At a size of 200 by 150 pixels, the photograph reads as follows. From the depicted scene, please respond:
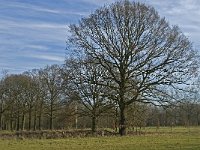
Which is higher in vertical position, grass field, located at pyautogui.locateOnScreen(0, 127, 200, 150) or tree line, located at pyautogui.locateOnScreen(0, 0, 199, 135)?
tree line, located at pyautogui.locateOnScreen(0, 0, 199, 135)

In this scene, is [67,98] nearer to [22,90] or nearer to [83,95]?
[83,95]

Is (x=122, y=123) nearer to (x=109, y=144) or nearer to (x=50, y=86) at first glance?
(x=109, y=144)

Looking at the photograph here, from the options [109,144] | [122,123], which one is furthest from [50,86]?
[109,144]

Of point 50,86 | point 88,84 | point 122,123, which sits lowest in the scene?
point 122,123

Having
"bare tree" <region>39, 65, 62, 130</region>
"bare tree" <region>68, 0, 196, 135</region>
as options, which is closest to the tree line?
"bare tree" <region>68, 0, 196, 135</region>

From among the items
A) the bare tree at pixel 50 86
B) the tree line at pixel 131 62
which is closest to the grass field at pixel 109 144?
the tree line at pixel 131 62

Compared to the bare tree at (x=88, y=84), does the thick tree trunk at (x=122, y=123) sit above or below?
below

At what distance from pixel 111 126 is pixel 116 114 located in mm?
3027

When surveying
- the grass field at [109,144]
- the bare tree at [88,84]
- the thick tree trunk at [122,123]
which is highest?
the bare tree at [88,84]

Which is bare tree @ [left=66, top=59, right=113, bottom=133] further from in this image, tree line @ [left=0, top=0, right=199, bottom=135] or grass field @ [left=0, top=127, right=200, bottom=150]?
grass field @ [left=0, top=127, right=200, bottom=150]

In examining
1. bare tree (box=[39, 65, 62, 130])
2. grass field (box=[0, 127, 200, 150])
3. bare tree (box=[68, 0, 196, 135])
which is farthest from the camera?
bare tree (box=[39, 65, 62, 130])

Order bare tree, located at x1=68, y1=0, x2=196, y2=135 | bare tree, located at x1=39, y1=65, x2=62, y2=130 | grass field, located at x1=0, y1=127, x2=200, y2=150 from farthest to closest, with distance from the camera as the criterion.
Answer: bare tree, located at x1=39, y1=65, x2=62, y2=130
bare tree, located at x1=68, y1=0, x2=196, y2=135
grass field, located at x1=0, y1=127, x2=200, y2=150

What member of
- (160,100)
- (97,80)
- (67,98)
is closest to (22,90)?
(67,98)

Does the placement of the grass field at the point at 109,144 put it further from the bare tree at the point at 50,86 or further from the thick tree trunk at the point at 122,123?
the bare tree at the point at 50,86
